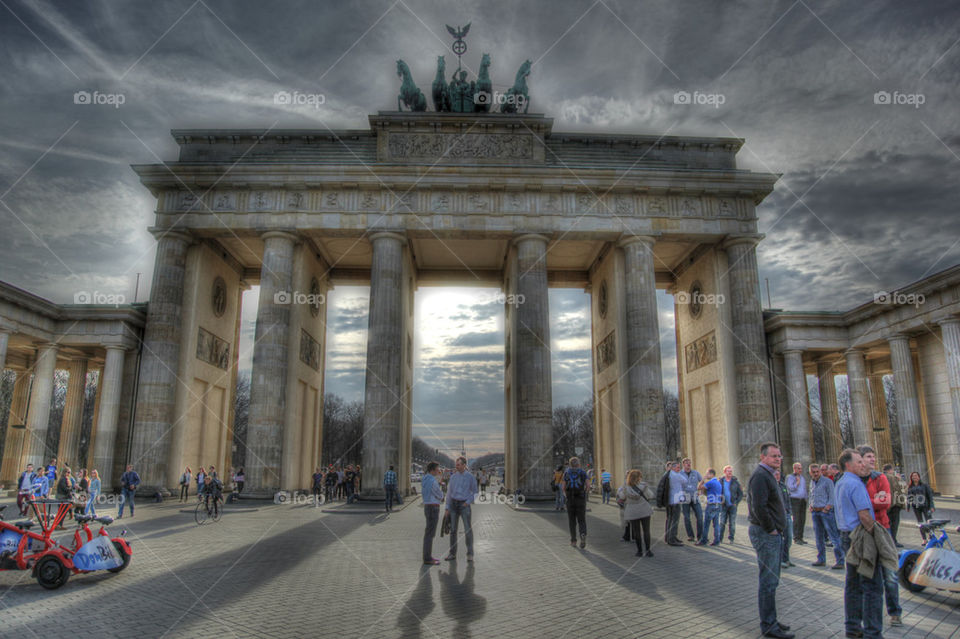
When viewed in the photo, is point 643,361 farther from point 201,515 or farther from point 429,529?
point 201,515

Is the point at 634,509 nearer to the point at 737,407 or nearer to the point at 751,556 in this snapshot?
the point at 751,556

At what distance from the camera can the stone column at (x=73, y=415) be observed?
30016mm

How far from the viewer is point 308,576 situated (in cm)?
924

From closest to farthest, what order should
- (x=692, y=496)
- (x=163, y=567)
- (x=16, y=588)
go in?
(x=16, y=588) → (x=163, y=567) → (x=692, y=496)

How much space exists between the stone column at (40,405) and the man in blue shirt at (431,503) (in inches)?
992

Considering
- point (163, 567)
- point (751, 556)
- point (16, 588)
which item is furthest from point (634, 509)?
point (16, 588)

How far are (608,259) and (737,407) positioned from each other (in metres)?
10.2

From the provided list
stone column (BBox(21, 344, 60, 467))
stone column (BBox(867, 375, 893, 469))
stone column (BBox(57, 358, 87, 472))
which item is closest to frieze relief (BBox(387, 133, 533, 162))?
stone column (BBox(21, 344, 60, 467))

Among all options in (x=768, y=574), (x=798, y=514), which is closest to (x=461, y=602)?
(x=768, y=574)

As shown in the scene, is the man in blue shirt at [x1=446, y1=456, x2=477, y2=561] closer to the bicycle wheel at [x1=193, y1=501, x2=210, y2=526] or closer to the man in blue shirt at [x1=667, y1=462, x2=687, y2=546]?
the man in blue shirt at [x1=667, y1=462, x2=687, y2=546]

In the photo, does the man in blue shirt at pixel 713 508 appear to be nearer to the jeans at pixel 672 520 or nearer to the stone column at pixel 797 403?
the jeans at pixel 672 520

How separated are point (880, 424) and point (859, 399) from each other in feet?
24.2

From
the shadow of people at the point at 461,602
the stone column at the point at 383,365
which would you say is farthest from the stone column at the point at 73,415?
the shadow of people at the point at 461,602

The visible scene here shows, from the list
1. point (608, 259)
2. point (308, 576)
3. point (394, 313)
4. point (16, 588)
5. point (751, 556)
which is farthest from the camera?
point (608, 259)
